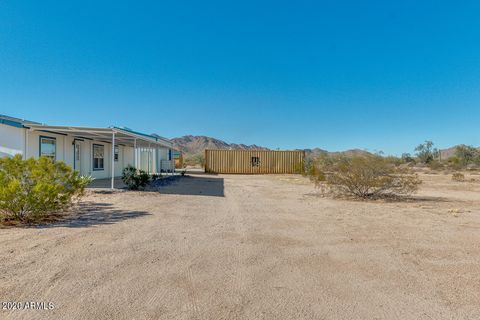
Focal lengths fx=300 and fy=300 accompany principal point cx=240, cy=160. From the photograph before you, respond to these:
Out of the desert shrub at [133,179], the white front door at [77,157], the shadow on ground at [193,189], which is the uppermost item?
the white front door at [77,157]

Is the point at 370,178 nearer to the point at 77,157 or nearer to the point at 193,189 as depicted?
the point at 193,189

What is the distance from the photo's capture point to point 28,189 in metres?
6.36

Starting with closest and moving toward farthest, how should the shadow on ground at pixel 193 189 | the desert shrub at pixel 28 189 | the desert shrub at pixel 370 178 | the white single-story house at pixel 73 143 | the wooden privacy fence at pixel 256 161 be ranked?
the desert shrub at pixel 28 189, the desert shrub at pixel 370 178, the white single-story house at pixel 73 143, the shadow on ground at pixel 193 189, the wooden privacy fence at pixel 256 161

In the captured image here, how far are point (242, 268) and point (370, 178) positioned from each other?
8876 millimetres

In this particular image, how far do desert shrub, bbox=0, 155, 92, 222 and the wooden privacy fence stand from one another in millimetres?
25259

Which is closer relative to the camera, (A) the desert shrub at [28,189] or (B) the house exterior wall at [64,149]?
(A) the desert shrub at [28,189]

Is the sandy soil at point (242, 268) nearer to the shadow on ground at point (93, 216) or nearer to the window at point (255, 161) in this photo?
the shadow on ground at point (93, 216)

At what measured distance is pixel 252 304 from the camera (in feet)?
9.86

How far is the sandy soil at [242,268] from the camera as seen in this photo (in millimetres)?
2930

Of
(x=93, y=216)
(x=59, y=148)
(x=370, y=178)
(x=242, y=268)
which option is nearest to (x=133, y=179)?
(x=59, y=148)

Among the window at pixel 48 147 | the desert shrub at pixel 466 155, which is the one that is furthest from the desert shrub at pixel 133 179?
the desert shrub at pixel 466 155

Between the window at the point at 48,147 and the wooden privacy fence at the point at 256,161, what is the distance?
18786mm

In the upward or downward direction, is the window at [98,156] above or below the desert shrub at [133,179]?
above

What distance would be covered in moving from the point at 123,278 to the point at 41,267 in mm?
1188
